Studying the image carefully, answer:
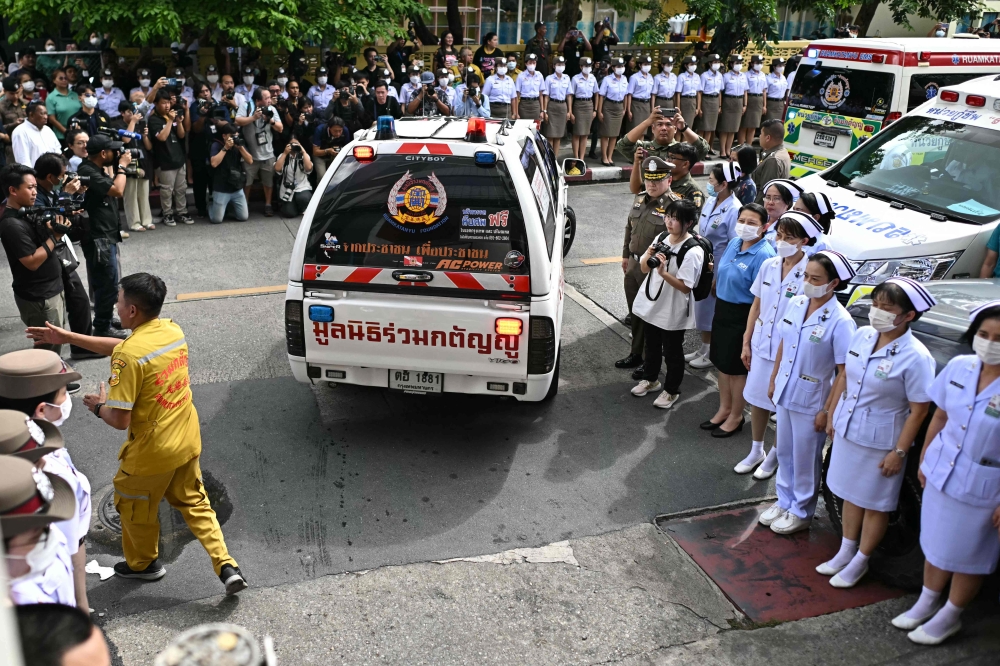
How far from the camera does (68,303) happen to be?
728 cm

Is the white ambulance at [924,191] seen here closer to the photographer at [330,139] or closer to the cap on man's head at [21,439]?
the cap on man's head at [21,439]

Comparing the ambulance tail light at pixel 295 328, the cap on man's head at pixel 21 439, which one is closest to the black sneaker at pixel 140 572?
the cap on man's head at pixel 21 439

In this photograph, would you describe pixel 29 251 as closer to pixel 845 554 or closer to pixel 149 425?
pixel 149 425

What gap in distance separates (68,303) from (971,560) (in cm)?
673

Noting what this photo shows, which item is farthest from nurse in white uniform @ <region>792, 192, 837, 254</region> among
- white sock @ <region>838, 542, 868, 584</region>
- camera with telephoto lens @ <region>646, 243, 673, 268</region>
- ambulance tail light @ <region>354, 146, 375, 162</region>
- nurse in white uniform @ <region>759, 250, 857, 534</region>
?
ambulance tail light @ <region>354, 146, 375, 162</region>

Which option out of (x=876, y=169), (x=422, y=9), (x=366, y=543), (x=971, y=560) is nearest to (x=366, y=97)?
(x=422, y=9)

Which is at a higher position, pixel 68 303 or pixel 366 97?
pixel 366 97

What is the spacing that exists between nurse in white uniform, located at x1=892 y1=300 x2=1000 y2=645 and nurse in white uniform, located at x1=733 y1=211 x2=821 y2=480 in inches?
48.1

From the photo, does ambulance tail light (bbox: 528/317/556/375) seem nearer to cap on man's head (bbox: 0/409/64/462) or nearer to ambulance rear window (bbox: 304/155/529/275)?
ambulance rear window (bbox: 304/155/529/275)

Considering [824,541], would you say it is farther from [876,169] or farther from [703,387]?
[876,169]

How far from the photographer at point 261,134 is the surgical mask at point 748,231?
750 cm

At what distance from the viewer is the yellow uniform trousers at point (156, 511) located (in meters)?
4.46

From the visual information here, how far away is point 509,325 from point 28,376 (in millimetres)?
2776

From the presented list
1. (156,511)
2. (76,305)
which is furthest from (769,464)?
(76,305)
